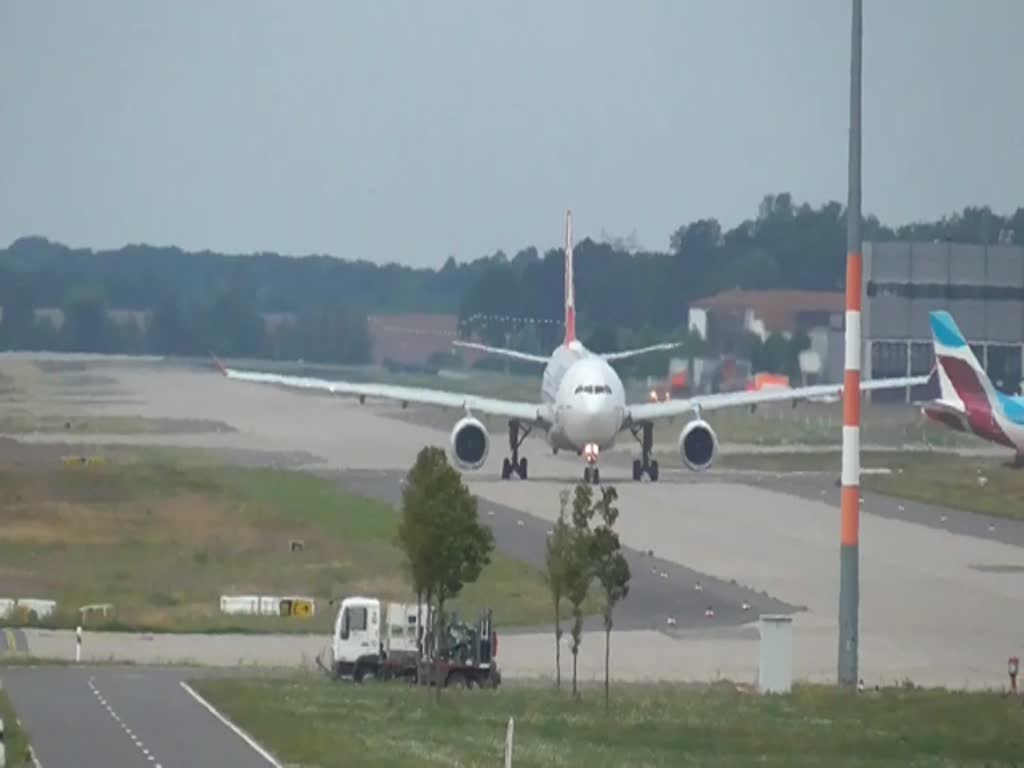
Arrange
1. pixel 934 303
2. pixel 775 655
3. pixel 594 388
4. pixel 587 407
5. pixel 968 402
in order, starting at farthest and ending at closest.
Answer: pixel 934 303 → pixel 968 402 → pixel 594 388 → pixel 587 407 → pixel 775 655

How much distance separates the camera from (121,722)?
34.4 metres

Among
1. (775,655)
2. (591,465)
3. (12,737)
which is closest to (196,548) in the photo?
(591,465)

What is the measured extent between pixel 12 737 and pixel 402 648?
13.3 m

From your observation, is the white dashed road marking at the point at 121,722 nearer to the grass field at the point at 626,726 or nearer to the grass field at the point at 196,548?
the grass field at the point at 626,726

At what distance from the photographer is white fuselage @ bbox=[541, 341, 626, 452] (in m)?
80.5

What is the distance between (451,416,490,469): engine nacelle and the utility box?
146ft

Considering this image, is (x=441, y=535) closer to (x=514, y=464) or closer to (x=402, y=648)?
(x=402, y=648)

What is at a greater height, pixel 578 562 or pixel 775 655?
pixel 578 562

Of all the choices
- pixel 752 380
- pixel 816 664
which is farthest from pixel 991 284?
pixel 816 664

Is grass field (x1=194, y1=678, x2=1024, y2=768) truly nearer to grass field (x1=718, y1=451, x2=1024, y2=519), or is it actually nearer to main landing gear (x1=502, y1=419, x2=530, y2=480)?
grass field (x1=718, y1=451, x2=1024, y2=519)

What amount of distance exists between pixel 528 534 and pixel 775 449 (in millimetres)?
43057

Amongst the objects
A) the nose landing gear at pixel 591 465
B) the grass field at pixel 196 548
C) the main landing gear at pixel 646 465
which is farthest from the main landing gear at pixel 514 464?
the grass field at pixel 196 548

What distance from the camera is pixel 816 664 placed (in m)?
45.6

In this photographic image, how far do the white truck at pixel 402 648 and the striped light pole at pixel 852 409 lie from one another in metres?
5.64
